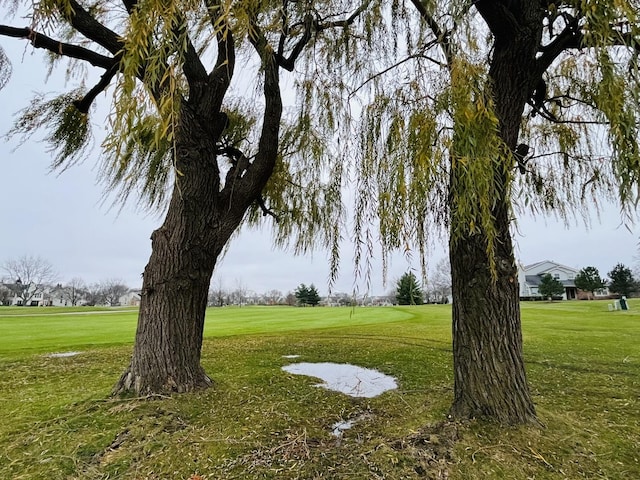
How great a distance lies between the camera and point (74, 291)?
140 ft

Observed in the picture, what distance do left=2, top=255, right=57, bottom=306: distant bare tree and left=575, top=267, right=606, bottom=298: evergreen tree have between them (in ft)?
152

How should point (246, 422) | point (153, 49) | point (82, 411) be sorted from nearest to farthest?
point (153, 49) → point (246, 422) → point (82, 411)

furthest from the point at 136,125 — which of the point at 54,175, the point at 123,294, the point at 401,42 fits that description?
the point at 123,294

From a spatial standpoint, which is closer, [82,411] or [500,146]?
[500,146]

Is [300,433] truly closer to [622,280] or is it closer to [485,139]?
[485,139]

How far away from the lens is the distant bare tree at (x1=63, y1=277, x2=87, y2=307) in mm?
42438

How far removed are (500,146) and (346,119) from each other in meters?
1.67

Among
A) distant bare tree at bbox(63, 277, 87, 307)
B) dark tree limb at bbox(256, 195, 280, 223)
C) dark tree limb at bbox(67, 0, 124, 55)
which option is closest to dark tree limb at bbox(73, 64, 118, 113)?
dark tree limb at bbox(67, 0, 124, 55)

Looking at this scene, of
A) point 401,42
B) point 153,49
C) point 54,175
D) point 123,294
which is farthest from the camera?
point 123,294

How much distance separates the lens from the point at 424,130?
4.66ft

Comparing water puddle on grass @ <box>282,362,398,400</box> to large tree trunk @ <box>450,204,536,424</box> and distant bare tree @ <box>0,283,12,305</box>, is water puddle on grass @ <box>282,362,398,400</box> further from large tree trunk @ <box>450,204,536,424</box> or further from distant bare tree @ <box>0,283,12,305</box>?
distant bare tree @ <box>0,283,12,305</box>

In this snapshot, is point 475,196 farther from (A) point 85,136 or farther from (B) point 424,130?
(A) point 85,136

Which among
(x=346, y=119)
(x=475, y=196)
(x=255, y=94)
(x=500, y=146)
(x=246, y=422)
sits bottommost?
(x=246, y=422)

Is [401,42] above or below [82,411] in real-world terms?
above
